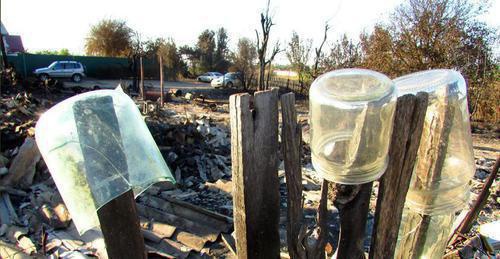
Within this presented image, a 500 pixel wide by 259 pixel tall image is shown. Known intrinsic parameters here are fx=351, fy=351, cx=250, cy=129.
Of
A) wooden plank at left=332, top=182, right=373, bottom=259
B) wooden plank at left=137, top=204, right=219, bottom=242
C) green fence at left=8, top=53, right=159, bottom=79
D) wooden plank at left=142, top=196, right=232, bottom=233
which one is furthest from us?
green fence at left=8, top=53, right=159, bottom=79

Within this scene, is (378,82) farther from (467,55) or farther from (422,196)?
(467,55)

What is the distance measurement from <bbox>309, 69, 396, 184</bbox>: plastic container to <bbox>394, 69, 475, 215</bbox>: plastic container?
0.27 m

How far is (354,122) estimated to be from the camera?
1.59 meters

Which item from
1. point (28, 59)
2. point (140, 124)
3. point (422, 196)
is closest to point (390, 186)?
point (422, 196)

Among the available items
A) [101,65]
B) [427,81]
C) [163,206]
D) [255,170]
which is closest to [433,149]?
[427,81]

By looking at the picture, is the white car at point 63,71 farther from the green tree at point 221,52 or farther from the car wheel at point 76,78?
the green tree at point 221,52

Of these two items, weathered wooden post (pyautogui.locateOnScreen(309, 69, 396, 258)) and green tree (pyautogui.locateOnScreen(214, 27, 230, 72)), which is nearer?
weathered wooden post (pyautogui.locateOnScreen(309, 69, 396, 258))

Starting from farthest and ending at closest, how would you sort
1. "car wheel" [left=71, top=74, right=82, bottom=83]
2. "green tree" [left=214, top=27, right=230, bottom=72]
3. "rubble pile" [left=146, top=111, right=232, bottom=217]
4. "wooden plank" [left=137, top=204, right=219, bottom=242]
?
1. "green tree" [left=214, top=27, right=230, bottom=72]
2. "car wheel" [left=71, top=74, right=82, bottom=83]
3. "rubble pile" [left=146, top=111, right=232, bottom=217]
4. "wooden plank" [left=137, top=204, right=219, bottom=242]

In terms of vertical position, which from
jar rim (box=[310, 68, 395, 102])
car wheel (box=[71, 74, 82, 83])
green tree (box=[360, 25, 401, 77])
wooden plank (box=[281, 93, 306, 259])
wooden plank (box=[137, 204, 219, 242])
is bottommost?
wooden plank (box=[137, 204, 219, 242])

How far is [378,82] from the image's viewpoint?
5.29 ft

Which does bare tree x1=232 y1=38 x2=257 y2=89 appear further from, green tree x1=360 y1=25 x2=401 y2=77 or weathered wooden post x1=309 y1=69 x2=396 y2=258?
weathered wooden post x1=309 y1=69 x2=396 y2=258

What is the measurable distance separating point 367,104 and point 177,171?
256 inches

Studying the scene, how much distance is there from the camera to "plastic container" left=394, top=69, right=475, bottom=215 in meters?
1.80

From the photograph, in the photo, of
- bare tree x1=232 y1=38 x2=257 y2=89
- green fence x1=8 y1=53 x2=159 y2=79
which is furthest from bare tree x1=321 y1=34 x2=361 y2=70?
green fence x1=8 y1=53 x2=159 y2=79
